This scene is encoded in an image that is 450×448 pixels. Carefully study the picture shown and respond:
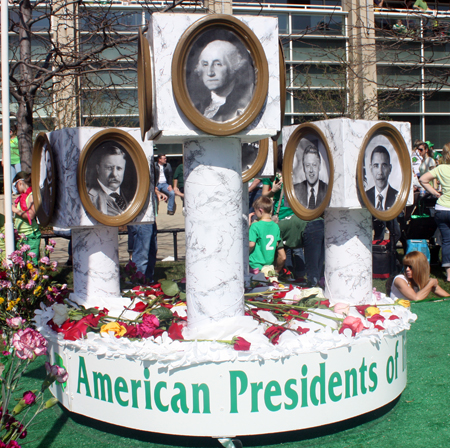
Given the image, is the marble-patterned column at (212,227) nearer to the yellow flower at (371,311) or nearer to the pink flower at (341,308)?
the pink flower at (341,308)

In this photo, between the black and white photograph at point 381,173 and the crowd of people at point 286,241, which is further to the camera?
the crowd of people at point 286,241

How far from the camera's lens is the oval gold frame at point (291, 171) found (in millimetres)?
3768

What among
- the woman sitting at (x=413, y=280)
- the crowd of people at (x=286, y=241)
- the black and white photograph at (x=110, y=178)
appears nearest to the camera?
the black and white photograph at (x=110, y=178)

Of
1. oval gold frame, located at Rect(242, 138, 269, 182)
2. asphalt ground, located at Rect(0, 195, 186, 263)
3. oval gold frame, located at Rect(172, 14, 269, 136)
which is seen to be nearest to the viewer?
oval gold frame, located at Rect(172, 14, 269, 136)

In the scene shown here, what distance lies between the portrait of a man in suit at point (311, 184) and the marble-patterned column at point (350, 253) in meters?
0.14

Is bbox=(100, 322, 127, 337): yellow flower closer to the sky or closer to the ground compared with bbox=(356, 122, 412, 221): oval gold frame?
closer to the ground

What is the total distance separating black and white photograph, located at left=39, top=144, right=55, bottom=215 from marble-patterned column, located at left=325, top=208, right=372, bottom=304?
1995mm

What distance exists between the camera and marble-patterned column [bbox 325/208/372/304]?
3859 millimetres

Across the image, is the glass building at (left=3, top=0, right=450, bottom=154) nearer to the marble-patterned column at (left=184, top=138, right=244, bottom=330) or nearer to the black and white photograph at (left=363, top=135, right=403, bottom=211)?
the black and white photograph at (left=363, top=135, right=403, bottom=211)

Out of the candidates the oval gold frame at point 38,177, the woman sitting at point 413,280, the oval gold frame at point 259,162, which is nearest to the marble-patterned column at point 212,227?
the oval gold frame at point 38,177

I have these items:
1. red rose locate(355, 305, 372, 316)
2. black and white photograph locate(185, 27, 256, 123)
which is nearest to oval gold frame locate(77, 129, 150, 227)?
black and white photograph locate(185, 27, 256, 123)

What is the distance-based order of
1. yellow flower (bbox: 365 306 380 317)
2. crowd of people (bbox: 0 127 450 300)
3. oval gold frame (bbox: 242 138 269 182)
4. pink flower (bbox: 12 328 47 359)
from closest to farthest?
pink flower (bbox: 12 328 47 359)
yellow flower (bbox: 365 306 380 317)
oval gold frame (bbox: 242 138 269 182)
crowd of people (bbox: 0 127 450 300)

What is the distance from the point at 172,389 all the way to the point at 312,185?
1.75 meters

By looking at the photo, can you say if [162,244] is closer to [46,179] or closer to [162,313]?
[46,179]
